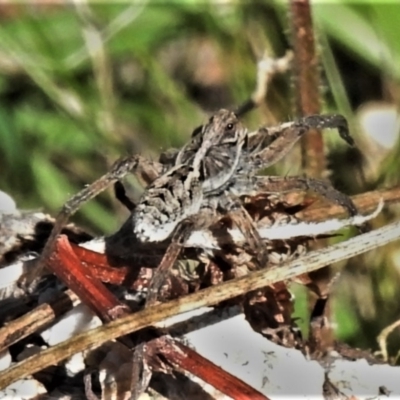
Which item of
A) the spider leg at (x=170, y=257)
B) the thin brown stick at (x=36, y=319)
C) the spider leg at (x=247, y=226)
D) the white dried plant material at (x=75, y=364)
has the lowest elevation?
the white dried plant material at (x=75, y=364)

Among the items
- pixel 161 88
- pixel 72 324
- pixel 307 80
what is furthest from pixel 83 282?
pixel 161 88

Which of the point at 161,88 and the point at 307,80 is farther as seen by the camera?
the point at 161,88

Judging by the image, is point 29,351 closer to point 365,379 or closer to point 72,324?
point 72,324

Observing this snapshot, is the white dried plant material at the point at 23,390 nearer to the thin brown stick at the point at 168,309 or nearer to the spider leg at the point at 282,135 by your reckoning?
the thin brown stick at the point at 168,309

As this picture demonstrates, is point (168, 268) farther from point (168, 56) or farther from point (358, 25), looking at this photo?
point (168, 56)

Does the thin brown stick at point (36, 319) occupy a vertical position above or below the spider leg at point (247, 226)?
below

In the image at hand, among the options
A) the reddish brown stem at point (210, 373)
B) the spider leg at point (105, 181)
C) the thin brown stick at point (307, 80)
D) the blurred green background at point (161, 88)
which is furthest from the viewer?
the blurred green background at point (161, 88)

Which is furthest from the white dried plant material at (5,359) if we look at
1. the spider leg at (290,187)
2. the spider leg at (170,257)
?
the spider leg at (290,187)
